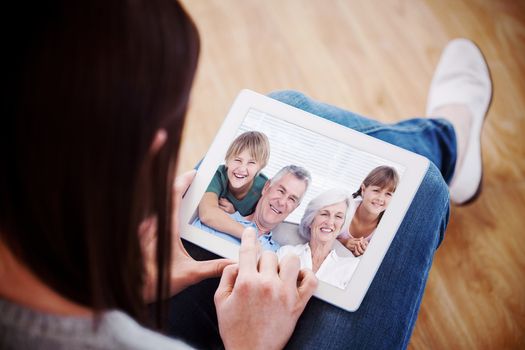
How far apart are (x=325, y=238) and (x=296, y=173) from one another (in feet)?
0.34

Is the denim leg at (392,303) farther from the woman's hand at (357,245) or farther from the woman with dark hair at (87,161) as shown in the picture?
the woman with dark hair at (87,161)

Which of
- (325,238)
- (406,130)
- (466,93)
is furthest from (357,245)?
(466,93)

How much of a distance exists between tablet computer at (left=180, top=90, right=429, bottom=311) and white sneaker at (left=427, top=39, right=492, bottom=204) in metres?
0.38

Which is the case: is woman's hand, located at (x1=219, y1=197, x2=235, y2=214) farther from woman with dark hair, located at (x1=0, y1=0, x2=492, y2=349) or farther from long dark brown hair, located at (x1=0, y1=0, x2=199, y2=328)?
long dark brown hair, located at (x1=0, y1=0, x2=199, y2=328)

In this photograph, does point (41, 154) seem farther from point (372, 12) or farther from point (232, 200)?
point (372, 12)

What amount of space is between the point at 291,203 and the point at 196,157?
490 millimetres

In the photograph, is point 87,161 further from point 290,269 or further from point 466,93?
point 466,93

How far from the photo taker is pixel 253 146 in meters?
0.65

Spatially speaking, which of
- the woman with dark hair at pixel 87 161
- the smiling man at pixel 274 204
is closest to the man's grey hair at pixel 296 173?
the smiling man at pixel 274 204

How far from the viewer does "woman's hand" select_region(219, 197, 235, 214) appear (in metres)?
0.62

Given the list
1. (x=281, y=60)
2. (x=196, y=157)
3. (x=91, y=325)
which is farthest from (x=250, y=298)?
(x=281, y=60)

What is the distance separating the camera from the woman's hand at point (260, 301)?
53 cm

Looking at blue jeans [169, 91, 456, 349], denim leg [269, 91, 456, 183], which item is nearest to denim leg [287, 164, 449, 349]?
blue jeans [169, 91, 456, 349]

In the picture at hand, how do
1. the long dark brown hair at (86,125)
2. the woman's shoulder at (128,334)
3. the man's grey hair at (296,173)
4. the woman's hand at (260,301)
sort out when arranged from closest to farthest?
the long dark brown hair at (86,125) → the woman's shoulder at (128,334) → the woman's hand at (260,301) → the man's grey hair at (296,173)
